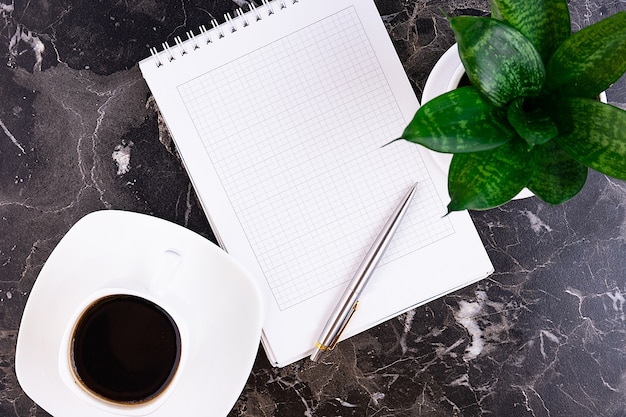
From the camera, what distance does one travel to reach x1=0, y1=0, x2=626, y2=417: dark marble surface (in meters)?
0.73

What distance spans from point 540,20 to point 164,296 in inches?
16.2

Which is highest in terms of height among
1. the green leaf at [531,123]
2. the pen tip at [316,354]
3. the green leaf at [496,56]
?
the green leaf at [496,56]

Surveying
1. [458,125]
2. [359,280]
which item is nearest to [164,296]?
[359,280]

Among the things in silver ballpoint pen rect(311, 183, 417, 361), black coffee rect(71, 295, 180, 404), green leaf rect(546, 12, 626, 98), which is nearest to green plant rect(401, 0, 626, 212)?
green leaf rect(546, 12, 626, 98)

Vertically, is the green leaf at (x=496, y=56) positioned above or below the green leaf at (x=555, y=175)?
above

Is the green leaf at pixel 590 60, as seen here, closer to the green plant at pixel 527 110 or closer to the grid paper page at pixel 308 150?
the green plant at pixel 527 110

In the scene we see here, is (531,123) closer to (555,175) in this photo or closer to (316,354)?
(555,175)

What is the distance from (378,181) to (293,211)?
10 cm

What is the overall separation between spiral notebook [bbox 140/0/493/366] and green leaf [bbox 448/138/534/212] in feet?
0.70

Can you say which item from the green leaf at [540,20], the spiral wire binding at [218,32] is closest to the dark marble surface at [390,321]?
the spiral wire binding at [218,32]

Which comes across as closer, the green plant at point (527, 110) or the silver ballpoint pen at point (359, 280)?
the green plant at point (527, 110)

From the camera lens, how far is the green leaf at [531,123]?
0.44m

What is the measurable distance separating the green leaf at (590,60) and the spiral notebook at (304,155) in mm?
224

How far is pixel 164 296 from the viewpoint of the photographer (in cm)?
63
